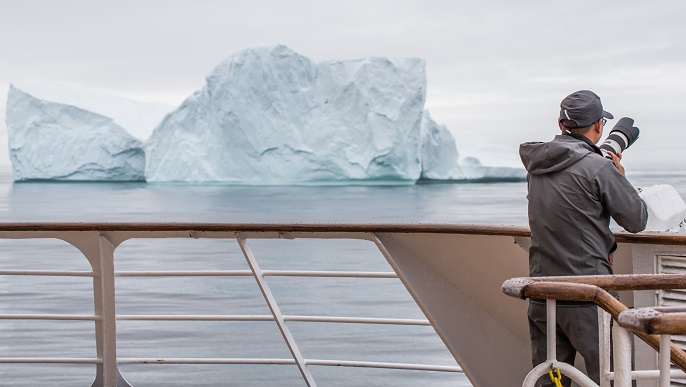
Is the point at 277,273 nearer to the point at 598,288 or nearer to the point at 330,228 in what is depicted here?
the point at 330,228

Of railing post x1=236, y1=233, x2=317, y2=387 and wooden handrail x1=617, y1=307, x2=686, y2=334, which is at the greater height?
wooden handrail x1=617, y1=307, x2=686, y2=334

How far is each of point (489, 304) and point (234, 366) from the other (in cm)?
383

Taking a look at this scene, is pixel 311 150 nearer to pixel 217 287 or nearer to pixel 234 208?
pixel 234 208

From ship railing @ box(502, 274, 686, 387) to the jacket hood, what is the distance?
24.5 inches

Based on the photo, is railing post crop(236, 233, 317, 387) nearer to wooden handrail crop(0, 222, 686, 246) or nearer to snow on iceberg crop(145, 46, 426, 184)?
wooden handrail crop(0, 222, 686, 246)

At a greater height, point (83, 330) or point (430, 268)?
point (430, 268)

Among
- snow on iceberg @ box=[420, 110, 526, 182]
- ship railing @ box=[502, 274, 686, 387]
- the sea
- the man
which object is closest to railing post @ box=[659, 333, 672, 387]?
ship railing @ box=[502, 274, 686, 387]

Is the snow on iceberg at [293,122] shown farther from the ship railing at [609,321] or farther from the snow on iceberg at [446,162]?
the ship railing at [609,321]

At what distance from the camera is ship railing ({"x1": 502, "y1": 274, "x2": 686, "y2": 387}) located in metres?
1.06

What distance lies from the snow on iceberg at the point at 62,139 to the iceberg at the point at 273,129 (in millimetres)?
39

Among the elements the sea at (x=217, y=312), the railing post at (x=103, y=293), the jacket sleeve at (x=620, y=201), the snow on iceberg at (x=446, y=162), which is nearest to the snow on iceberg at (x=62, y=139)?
the snow on iceberg at (x=446, y=162)

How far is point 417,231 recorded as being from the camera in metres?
2.53

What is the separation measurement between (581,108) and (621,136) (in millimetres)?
308

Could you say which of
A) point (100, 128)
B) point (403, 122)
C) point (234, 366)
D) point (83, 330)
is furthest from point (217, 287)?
point (100, 128)
